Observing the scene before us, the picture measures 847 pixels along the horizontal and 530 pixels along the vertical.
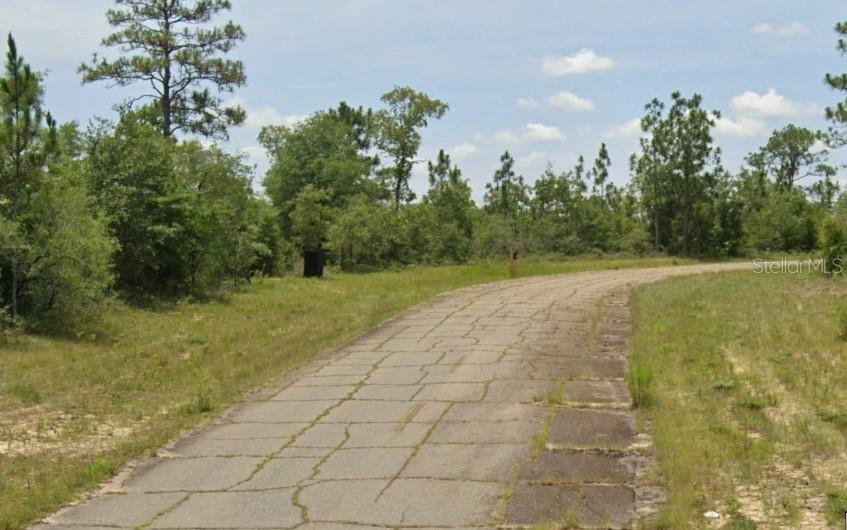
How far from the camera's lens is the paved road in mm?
6379

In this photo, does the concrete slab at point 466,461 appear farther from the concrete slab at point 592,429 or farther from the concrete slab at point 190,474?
the concrete slab at point 190,474

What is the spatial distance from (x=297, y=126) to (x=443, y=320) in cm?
3801

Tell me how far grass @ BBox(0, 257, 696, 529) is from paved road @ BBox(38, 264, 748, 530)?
50cm

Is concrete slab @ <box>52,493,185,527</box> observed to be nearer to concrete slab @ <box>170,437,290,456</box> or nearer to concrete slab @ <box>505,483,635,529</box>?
concrete slab @ <box>170,437,290,456</box>

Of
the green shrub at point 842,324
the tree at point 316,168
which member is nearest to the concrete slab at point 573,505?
the green shrub at point 842,324

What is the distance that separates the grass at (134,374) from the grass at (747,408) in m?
5.01

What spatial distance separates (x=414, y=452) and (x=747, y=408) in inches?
141

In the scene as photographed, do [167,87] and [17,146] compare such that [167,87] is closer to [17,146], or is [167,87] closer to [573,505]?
[17,146]

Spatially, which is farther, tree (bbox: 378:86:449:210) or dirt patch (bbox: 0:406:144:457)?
tree (bbox: 378:86:449:210)

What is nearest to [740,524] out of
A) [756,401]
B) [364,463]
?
[364,463]

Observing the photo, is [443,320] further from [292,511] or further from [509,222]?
[509,222]

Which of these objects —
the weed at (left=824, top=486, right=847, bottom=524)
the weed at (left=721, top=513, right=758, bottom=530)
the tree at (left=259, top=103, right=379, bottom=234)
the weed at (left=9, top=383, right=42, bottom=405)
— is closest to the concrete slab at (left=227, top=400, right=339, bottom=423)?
the weed at (left=9, top=383, right=42, bottom=405)

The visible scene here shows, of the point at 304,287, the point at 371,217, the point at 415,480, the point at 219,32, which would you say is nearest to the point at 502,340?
the point at 415,480

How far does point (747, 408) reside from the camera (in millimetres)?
8930
